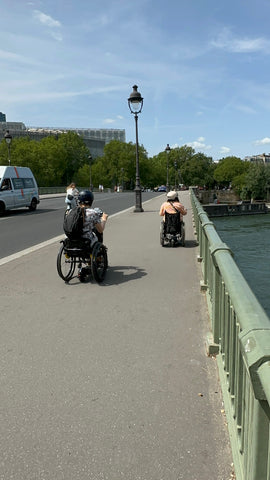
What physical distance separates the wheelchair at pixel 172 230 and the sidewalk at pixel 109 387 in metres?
3.47

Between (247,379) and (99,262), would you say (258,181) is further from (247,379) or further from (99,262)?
(247,379)

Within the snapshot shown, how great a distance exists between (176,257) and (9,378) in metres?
5.26

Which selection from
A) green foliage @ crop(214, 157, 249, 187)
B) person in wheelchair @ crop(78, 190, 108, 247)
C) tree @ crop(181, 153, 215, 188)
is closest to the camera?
person in wheelchair @ crop(78, 190, 108, 247)

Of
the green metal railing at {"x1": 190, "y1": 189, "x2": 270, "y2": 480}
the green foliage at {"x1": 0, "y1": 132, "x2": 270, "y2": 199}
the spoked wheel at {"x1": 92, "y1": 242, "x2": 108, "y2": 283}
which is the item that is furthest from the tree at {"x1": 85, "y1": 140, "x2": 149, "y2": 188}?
the green metal railing at {"x1": 190, "y1": 189, "x2": 270, "y2": 480}

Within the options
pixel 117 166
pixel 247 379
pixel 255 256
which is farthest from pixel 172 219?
pixel 117 166

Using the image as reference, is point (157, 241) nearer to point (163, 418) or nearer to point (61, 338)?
point (61, 338)

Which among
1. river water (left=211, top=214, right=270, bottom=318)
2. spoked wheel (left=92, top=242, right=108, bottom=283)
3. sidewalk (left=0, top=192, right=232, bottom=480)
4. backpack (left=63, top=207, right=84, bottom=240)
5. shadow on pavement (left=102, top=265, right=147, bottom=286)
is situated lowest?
river water (left=211, top=214, right=270, bottom=318)

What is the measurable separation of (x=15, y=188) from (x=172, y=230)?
12600 mm

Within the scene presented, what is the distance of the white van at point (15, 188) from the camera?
19.0m

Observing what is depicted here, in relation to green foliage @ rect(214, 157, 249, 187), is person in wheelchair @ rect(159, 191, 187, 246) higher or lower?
lower

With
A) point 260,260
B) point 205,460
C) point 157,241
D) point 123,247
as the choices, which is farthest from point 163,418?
point 260,260

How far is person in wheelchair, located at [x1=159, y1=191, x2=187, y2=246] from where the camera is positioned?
29.7 feet

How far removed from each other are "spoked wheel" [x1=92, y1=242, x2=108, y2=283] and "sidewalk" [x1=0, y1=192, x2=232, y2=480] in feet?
0.73

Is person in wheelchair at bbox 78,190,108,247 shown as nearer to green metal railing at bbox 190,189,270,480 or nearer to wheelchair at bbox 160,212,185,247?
green metal railing at bbox 190,189,270,480
